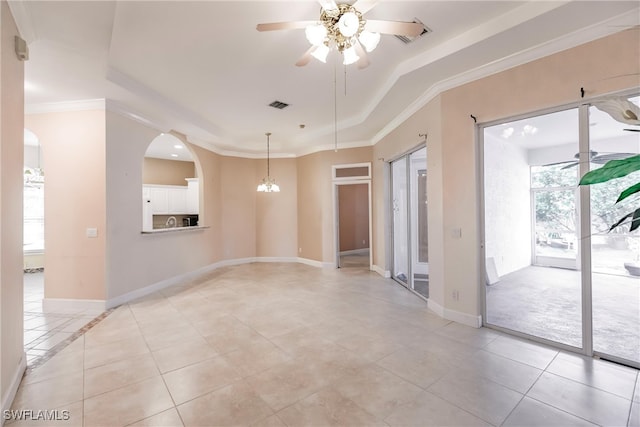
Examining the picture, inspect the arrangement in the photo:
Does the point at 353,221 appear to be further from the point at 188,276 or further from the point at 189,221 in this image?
the point at 188,276

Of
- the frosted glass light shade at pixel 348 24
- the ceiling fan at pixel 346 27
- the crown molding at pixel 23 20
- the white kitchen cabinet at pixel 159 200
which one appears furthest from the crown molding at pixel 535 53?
the white kitchen cabinet at pixel 159 200

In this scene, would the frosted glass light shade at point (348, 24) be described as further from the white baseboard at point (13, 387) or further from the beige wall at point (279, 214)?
the beige wall at point (279, 214)

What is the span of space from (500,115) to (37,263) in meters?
9.81

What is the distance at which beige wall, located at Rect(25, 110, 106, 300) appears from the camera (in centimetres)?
407

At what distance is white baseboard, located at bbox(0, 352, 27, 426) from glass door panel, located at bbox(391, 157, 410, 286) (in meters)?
4.91

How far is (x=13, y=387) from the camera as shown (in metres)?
2.15

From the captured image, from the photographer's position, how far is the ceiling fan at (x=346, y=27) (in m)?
1.90

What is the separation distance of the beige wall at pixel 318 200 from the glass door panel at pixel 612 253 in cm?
418

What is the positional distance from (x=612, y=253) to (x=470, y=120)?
6.30 ft

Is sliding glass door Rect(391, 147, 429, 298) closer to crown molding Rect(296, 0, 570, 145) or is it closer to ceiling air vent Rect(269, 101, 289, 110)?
crown molding Rect(296, 0, 570, 145)

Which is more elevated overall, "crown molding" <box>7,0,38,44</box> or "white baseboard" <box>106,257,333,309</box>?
"crown molding" <box>7,0,38,44</box>

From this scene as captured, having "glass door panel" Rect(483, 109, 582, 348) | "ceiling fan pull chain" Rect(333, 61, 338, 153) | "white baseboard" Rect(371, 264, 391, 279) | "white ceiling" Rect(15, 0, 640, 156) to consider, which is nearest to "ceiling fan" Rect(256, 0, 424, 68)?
"white ceiling" Rect(15, 0, 640, 156)

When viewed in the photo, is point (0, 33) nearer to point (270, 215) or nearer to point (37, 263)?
point (270, 215)

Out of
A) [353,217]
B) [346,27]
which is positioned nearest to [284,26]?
[346,27]
